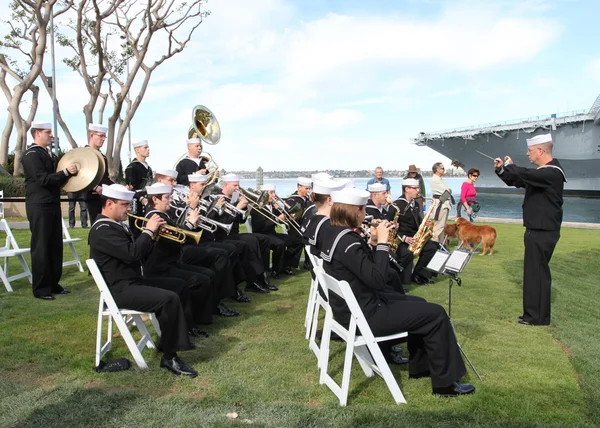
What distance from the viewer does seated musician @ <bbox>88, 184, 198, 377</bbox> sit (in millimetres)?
4391

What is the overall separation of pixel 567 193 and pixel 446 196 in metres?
56.4

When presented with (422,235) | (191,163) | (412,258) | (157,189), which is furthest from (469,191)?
(157,189)

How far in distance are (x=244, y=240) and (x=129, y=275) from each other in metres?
3.09

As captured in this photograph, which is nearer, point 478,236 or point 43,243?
point 43,243

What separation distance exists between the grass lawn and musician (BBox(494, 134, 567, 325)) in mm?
283

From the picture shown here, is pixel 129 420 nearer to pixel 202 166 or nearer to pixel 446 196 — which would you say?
pixel 202 166

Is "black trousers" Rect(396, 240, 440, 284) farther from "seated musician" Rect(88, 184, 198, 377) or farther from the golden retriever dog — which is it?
"seated musician" Rect(88, 184, 198, 377)

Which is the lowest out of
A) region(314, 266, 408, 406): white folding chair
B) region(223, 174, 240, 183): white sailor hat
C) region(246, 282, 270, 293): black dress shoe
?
region(246, 282, 270, 293): black dress shoe

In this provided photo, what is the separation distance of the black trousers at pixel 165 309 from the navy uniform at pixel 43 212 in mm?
2878

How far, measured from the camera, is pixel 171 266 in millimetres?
5773

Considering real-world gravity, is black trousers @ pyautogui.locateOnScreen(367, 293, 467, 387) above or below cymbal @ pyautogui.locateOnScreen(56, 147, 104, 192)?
below

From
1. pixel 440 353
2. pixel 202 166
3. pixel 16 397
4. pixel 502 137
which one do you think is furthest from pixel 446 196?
pixel 502 137

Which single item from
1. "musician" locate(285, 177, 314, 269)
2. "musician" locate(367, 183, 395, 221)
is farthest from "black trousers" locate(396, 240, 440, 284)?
"musician" locate(285, 177, 314, 269)

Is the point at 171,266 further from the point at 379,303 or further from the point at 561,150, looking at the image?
the point at 561,150
